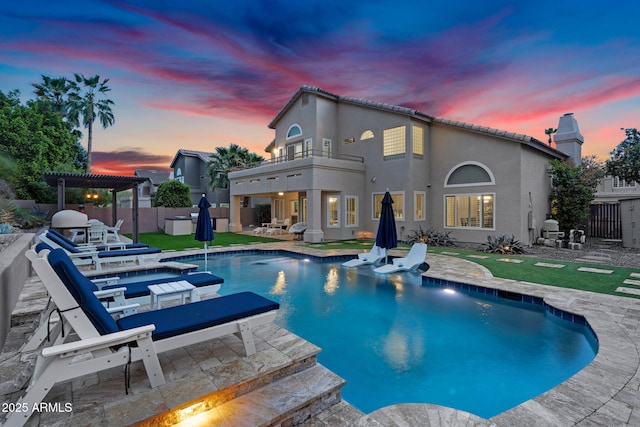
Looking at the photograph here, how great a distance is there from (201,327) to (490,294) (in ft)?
23.0

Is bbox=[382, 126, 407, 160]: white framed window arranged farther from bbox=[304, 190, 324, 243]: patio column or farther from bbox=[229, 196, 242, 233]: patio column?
bbox=[229, 196, 242, 233]: patio column

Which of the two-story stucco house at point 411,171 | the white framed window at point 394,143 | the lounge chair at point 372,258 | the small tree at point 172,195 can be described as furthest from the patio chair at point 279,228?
the lounge chair at point 372,258

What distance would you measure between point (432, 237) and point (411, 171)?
142 inches

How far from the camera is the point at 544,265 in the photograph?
32.8ft

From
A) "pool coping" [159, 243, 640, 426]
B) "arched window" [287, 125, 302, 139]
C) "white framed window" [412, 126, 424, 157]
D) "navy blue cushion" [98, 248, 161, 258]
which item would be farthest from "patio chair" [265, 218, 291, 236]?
"pool coping" [159, 243, 640, 426]

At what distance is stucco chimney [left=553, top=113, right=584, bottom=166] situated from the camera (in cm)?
1775

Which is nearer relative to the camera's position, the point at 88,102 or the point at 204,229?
the point at 204,229

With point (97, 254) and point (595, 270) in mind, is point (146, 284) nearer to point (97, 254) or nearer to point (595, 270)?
point (97, 254)

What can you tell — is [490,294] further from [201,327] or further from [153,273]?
[153,273]

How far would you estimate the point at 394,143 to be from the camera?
663 inches

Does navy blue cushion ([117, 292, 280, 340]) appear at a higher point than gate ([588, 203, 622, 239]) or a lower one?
lower

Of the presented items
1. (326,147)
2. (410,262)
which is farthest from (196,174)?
(410,262)

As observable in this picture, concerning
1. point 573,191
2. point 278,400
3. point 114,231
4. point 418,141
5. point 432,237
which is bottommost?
point 278,400

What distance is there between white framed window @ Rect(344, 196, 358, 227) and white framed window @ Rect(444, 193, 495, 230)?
4.96 m
